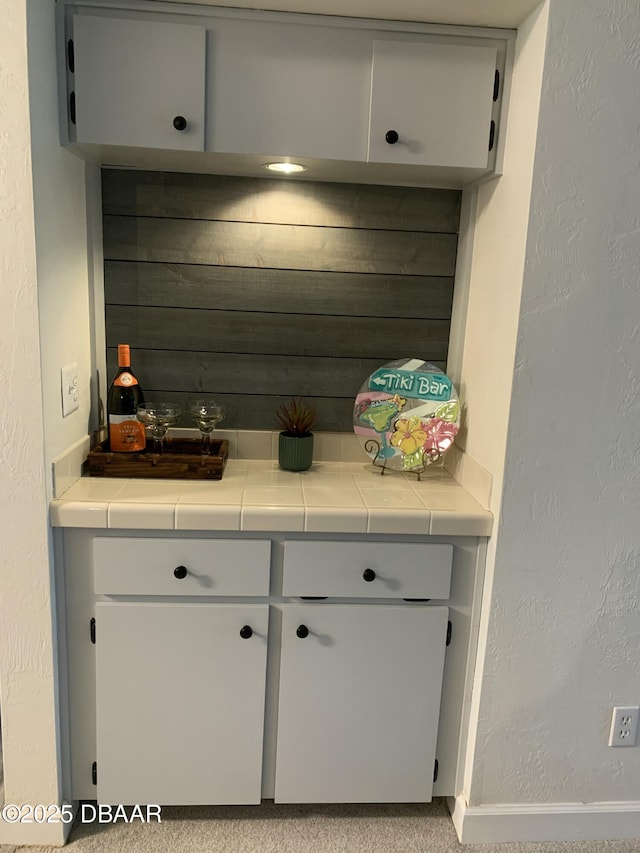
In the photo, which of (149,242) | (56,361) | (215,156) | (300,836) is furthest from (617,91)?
(300,836)

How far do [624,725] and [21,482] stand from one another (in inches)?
64.1

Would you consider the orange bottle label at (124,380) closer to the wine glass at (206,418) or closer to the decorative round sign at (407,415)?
the wine glass at (206,418)

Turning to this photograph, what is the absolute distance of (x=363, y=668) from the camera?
1640 mm

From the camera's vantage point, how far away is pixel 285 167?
1.72 meters

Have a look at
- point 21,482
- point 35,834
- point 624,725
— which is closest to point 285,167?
point 21,482

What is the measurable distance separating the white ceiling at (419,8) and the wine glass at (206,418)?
991mm

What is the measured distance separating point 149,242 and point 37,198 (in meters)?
0.48

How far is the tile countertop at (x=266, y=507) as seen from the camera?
1.51 meters

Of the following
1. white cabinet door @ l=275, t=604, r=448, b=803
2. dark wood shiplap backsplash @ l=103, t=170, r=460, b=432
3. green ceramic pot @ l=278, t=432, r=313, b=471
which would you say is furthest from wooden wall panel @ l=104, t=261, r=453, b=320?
Result: white cabinet door @ l=275, t=604, r=448, b=803

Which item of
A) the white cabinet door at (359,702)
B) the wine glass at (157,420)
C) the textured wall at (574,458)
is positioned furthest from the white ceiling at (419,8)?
the white cabinet door at (359,702)

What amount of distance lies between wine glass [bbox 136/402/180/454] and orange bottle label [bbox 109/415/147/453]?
3cm

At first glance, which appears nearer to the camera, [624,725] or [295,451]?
[624,725]

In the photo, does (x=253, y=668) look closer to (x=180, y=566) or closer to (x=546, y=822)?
(x=180, y=566)

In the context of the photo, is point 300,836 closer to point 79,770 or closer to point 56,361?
point 79,770
